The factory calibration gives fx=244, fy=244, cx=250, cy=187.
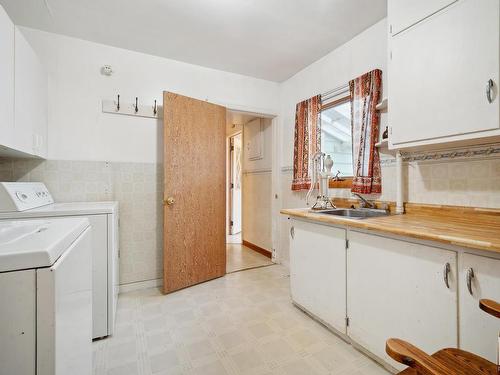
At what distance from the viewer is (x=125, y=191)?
2.48m

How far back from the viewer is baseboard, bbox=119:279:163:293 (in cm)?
245

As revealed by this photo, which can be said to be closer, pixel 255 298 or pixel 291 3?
pixel 291 3

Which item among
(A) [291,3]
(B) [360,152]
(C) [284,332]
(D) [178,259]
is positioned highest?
(A) [291,3]

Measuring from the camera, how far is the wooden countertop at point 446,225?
0.98 metres

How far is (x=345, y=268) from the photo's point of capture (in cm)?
160

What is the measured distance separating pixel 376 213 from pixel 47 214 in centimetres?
232

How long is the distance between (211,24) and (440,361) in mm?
2572

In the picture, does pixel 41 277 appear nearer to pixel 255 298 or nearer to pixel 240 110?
pixel 255 298

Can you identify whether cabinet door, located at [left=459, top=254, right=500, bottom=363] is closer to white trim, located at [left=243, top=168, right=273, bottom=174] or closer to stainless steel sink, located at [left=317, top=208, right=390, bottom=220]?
stainless steel sink, located at [left=317, top=208, right=390, bottom=220]

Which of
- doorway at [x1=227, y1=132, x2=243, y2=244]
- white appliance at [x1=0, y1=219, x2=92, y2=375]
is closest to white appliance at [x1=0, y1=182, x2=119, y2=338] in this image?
Result: white appliance at [x1=0, y1=219, x2=92, y2=375]

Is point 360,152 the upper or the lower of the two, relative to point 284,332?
upper

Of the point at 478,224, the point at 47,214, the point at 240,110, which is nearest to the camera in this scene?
the point at 478,224

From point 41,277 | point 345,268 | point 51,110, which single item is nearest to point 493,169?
point 345,268

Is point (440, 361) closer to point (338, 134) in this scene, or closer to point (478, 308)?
point (478, 308)
